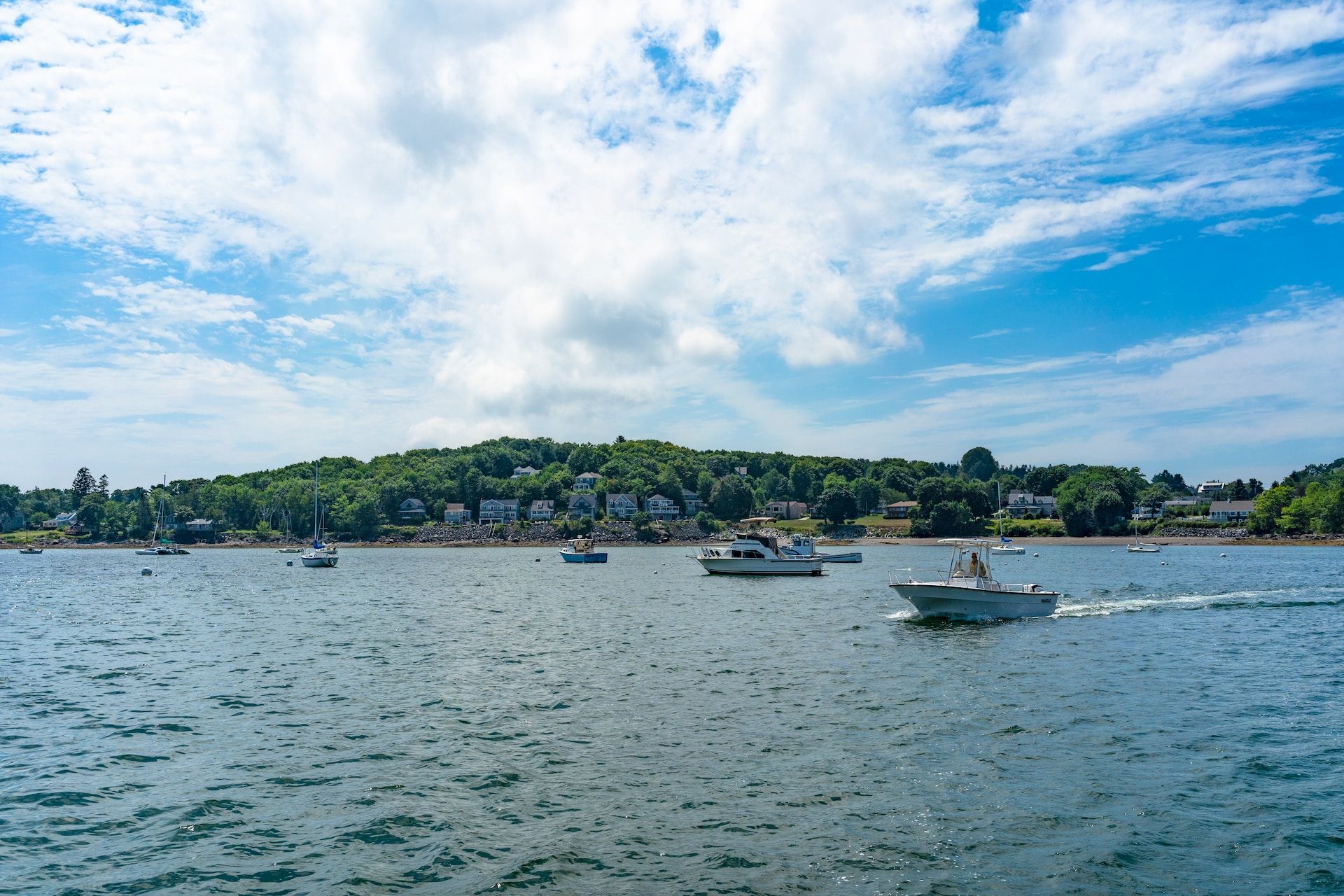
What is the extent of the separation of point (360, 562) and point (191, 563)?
2953 centimetres

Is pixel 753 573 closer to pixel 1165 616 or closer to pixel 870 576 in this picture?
pixel 870 576

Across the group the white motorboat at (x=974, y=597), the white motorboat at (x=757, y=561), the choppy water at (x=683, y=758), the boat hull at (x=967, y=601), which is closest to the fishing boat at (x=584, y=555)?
the white motorboat at (x=757, y=561)

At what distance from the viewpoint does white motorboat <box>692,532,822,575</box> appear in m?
87.2

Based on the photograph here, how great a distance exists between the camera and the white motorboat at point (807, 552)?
100 meters

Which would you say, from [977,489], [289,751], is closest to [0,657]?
[289,751]

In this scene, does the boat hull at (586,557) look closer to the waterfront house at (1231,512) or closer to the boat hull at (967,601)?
the boat hull at (967,601)

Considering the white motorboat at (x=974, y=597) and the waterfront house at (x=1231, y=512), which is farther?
the waterfront house at (x=1231, y=512)

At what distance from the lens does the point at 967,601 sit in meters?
46.0

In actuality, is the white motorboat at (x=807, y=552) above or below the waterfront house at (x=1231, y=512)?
below

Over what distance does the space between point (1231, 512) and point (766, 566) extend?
157 metres

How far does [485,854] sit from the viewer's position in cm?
1491

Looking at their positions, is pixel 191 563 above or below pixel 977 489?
below

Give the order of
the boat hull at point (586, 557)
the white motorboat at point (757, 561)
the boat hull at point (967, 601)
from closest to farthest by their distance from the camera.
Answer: the boat hull at point (967, 601) < the white motorboat at point (757, 561) < the boat hull at point (586, 557)

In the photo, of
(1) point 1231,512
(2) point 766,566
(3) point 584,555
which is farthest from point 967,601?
(1) point 1231,512
